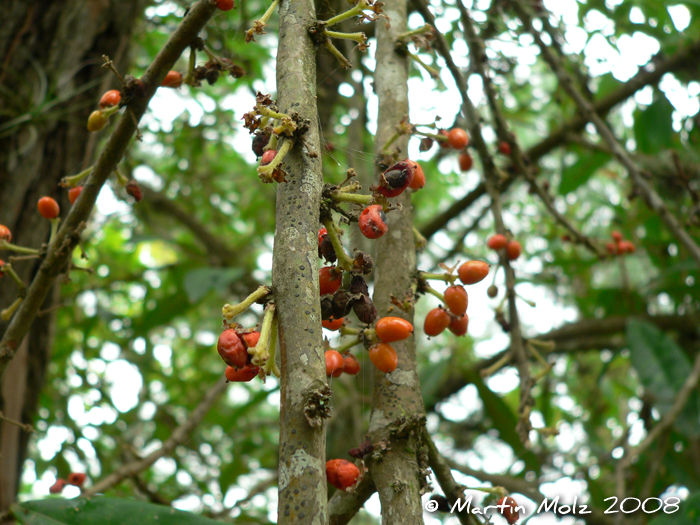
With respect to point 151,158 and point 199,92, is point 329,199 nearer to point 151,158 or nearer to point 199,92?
point 199,92

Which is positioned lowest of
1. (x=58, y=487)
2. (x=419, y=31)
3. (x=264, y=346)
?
(x=264, y=346)

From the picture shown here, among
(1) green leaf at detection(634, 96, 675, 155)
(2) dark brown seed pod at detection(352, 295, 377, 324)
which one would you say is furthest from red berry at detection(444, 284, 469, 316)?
(1) green leaf at detection(634, 96, 675, 155)

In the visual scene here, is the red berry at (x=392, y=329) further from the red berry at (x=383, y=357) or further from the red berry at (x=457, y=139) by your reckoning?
the red berry at (x=457, y=139)

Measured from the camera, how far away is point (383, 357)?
1354 millimetres

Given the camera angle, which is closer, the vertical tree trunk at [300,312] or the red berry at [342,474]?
the vertical tree trunk at [300,312]

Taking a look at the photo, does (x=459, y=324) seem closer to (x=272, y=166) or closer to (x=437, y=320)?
(x=437, y=320)

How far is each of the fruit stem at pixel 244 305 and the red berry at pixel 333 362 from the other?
37cm

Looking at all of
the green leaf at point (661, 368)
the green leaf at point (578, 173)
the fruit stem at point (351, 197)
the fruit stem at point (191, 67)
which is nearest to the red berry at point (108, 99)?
the fruit stem at point (191, 67)

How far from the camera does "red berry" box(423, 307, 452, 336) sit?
5.37 feet

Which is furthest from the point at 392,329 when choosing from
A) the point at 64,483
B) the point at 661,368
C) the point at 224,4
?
the point at 661,368

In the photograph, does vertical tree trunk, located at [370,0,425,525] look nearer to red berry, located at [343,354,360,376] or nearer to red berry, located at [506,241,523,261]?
red berry, located at [343,354,360,376]

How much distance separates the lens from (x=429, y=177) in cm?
545

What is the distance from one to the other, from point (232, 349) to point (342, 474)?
43 centimetres

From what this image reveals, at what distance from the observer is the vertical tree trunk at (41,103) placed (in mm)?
2930
